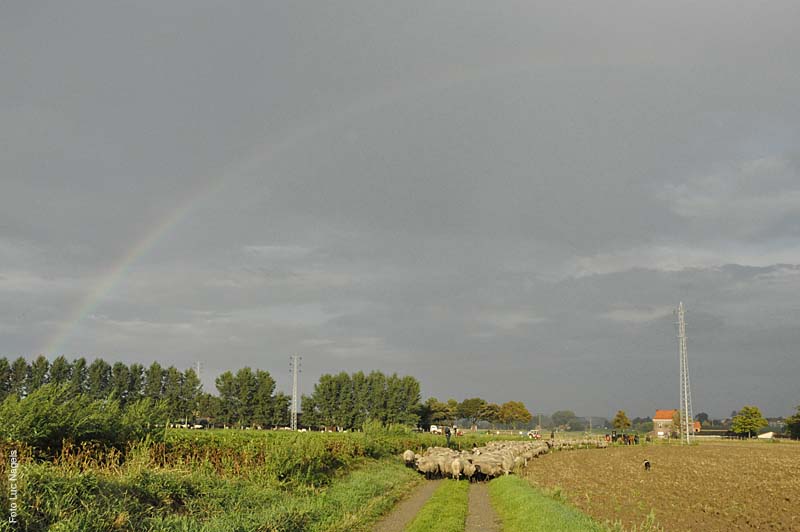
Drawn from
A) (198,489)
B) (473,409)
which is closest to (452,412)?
(473,409)

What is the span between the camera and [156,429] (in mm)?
22703

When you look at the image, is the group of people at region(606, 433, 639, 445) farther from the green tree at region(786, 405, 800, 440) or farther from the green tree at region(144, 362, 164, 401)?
the green tree at region(144, 362, 164, 401)

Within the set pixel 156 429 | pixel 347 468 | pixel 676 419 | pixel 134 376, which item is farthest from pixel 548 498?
pixel 676 419

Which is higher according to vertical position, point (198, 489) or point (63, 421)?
point (63, 421)

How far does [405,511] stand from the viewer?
73.5ft

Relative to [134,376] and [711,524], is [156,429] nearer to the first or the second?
[711,524]

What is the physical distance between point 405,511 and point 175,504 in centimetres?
974

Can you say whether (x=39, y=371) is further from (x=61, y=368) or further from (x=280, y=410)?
(x=280, y=410)

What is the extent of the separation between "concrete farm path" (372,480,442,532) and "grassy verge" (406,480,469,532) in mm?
259

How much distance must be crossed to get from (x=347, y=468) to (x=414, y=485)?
14.1 feet

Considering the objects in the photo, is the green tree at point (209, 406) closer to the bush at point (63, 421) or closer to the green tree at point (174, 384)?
the green tree at point (174, 384)

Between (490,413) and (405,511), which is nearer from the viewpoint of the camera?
(405,511)

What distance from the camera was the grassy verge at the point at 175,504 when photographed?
36.4 feet

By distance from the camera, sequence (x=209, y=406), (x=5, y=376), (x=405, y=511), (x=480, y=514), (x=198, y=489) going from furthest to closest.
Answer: (x=209, y=406) < (x=5, y=376) < (x=480, y=514) < (x=405, y=511) < (x=198, y=489)
